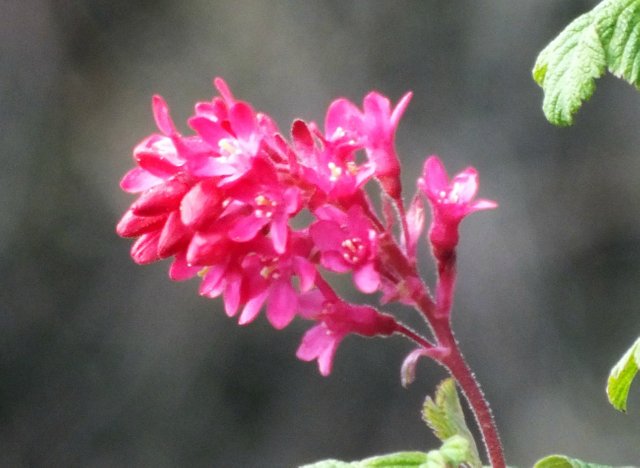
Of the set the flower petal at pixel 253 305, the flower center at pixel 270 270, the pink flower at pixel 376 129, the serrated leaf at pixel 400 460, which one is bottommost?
the serrated leaf at pixel 400 460

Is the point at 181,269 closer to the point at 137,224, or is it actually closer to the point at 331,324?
the point at 137,224

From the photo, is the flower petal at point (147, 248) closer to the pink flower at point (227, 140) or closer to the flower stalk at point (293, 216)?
the flower stalk at point (293, 216)

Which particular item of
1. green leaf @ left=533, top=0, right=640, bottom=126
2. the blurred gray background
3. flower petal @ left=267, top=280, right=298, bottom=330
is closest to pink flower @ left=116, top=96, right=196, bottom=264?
flower petal @ left=267, top=280, right=298, bottom=330

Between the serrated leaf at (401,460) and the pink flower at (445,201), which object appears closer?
the serrated leaf at (401,460)

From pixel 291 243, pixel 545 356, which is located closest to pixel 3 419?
pixel 545 356

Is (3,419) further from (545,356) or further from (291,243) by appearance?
(291,243)

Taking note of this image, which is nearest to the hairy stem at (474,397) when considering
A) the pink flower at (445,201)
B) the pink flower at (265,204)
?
the pink flower at (445,201)

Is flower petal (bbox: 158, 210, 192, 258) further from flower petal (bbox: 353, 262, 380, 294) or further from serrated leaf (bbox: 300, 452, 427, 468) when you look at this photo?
serrated leaf (bbox: 300, 452, 427, 468)
